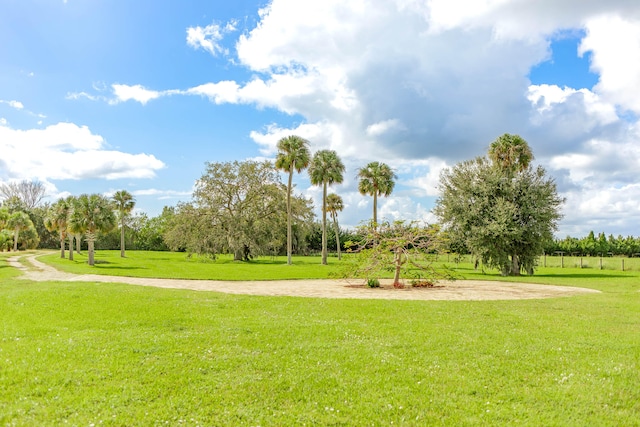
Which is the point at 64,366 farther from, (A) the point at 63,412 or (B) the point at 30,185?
(B) the point at 30,185

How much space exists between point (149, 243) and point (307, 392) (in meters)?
86.4

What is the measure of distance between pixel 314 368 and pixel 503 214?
2482cm

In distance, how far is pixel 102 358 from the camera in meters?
7.02

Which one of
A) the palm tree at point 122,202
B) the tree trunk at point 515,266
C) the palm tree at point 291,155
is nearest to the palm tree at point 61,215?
the palm tree at point 122,202

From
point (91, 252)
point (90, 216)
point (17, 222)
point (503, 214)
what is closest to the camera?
point (503, 214)

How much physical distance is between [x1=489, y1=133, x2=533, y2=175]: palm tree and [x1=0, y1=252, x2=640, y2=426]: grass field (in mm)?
22560

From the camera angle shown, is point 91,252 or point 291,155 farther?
point 291,155

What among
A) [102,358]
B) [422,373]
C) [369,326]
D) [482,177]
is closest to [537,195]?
[482,177]

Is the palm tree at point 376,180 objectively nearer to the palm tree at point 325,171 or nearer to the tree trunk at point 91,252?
the palm tree at point 325,171

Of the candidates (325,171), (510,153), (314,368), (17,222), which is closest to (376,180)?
(325,171)

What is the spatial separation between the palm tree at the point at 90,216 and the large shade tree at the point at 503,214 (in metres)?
29.1

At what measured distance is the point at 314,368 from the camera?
6.57 meters

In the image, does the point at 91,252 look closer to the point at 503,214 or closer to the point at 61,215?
the point at 61,215

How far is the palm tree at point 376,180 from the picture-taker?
44.6m
